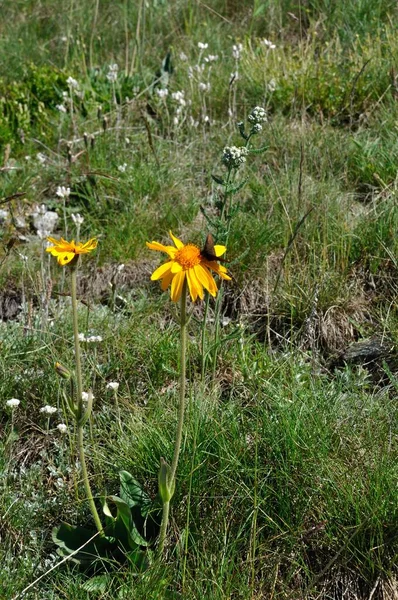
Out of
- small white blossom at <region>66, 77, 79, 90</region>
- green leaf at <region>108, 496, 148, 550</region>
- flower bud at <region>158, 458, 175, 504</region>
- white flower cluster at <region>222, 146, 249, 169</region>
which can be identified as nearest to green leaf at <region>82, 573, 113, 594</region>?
green leaf at <region>108, 496, 148, 550</region>

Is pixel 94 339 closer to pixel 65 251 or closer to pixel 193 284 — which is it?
pixel 65 251

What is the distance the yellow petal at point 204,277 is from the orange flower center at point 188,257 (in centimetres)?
1

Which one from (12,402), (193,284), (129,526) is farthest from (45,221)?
(193,284)

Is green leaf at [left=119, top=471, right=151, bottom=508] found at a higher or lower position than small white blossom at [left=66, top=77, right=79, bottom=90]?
lower

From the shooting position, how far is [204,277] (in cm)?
192

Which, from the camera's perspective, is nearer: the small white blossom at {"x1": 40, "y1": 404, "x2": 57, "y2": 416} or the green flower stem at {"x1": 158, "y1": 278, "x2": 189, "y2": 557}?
the green flower stem at {"x1": 158, "y1": 278, "x2": 189, "y2": 557}

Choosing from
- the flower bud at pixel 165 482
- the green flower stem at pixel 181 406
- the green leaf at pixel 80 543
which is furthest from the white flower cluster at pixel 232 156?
the green leaf at pixel 80 543

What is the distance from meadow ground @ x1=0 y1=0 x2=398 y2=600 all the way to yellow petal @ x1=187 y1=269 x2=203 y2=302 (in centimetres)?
59

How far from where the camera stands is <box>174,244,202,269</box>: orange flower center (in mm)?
1914

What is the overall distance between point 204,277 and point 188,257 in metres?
0.06

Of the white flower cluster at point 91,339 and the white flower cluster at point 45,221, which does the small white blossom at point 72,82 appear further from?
the white flower cluster at point 91,339

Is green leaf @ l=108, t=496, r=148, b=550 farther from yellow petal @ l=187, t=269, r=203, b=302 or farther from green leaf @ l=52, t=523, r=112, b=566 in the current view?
yellow petal @ l=187, t=269, r=203, b=302

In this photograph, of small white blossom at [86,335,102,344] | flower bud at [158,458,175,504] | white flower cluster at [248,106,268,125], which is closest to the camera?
flower bud at [158,458,175,504]

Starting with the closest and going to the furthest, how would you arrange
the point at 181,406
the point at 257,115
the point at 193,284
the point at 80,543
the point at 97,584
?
the point at 193,284, the point at 181,406, the point at 97,584, the point at 80,543, the point at 257,115
